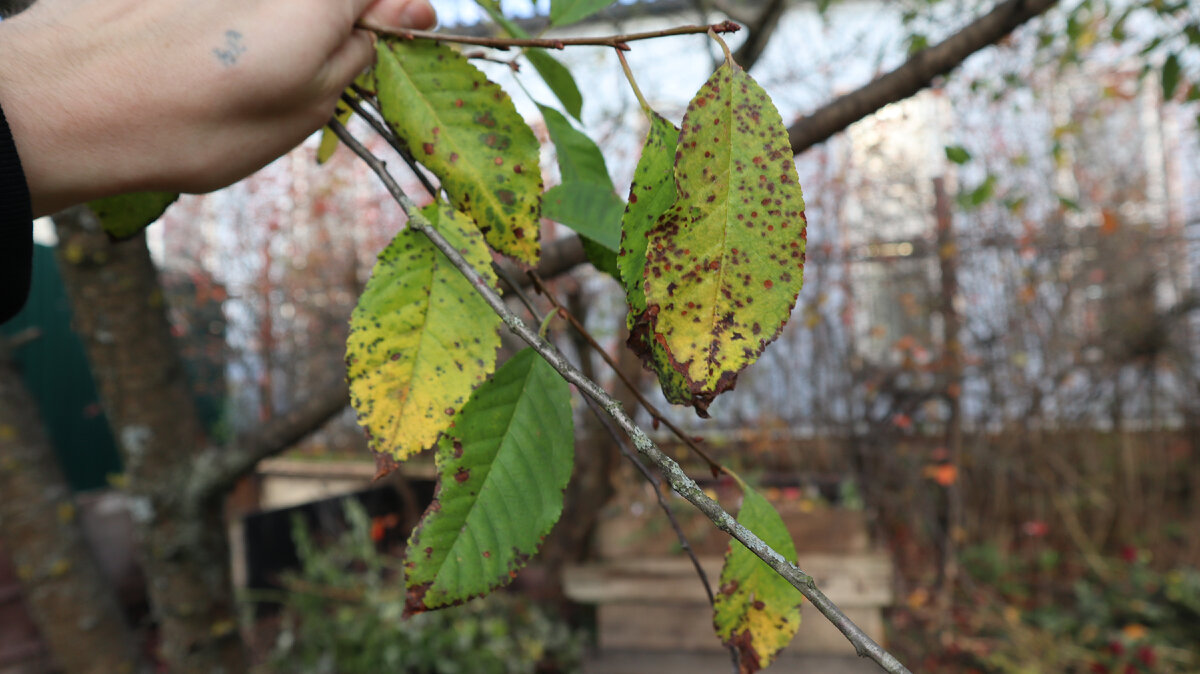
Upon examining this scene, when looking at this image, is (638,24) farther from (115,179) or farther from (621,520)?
(115,179)

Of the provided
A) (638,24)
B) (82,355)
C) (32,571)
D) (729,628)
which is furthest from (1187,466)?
(82,355)

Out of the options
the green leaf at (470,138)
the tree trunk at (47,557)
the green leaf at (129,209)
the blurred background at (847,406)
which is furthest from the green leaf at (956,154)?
the tree trunk at (47,557)

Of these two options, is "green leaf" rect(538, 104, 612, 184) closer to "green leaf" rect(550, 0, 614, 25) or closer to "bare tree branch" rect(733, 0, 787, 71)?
"green leaf" rect(550, 0, 614, 25)

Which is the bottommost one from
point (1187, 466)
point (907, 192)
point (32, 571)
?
point (1187, 466)

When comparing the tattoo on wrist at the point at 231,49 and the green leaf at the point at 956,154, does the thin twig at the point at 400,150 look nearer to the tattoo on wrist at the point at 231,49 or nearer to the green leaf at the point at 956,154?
the tattoo on wrist at the point at 231,49

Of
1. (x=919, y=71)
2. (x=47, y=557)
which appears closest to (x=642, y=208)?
(x=919, y=71)

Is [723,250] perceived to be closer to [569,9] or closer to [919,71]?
[569,9]

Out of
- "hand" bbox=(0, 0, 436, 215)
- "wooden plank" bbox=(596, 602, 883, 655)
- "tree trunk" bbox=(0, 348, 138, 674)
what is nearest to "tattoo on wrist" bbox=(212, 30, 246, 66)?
"hand" bbox=(0, 0, 436, 215)
